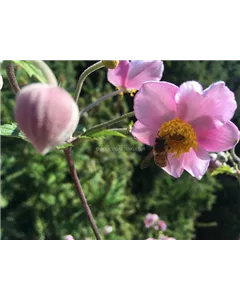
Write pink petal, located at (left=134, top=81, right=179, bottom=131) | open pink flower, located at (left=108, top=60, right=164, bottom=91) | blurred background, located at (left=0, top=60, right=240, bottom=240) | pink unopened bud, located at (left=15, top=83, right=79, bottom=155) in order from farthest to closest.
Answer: blurred background, located at (left=0, top=60, right=240, bottom=240) < open pink flower, located at (left=108, top=60, right=164, bottom=91) < pink petal, located at (left=134, top=81, right=179, bottom=131) < pink unopened bud, located at (left=15, top=83, right=79, bottom=155)

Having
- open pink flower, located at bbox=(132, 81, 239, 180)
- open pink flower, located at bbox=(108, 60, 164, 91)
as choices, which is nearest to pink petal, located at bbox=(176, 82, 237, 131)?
open pink flower, located at bbox=(132, 81, 239, 180)

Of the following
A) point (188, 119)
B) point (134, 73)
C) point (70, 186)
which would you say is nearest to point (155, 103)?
point (188, 119)

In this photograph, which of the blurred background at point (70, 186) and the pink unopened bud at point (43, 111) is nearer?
the pink unopened bud at point (43, 111)

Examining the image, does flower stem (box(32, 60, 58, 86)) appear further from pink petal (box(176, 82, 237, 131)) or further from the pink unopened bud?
pink petal (box(176, 82, 237, 131))

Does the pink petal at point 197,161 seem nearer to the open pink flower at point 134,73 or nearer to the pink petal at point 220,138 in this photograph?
the pink petal at point 220,138

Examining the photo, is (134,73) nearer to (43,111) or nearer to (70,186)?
(43,111)

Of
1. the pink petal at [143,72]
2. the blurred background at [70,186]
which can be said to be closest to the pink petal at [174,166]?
the pink petal at [143,72]
